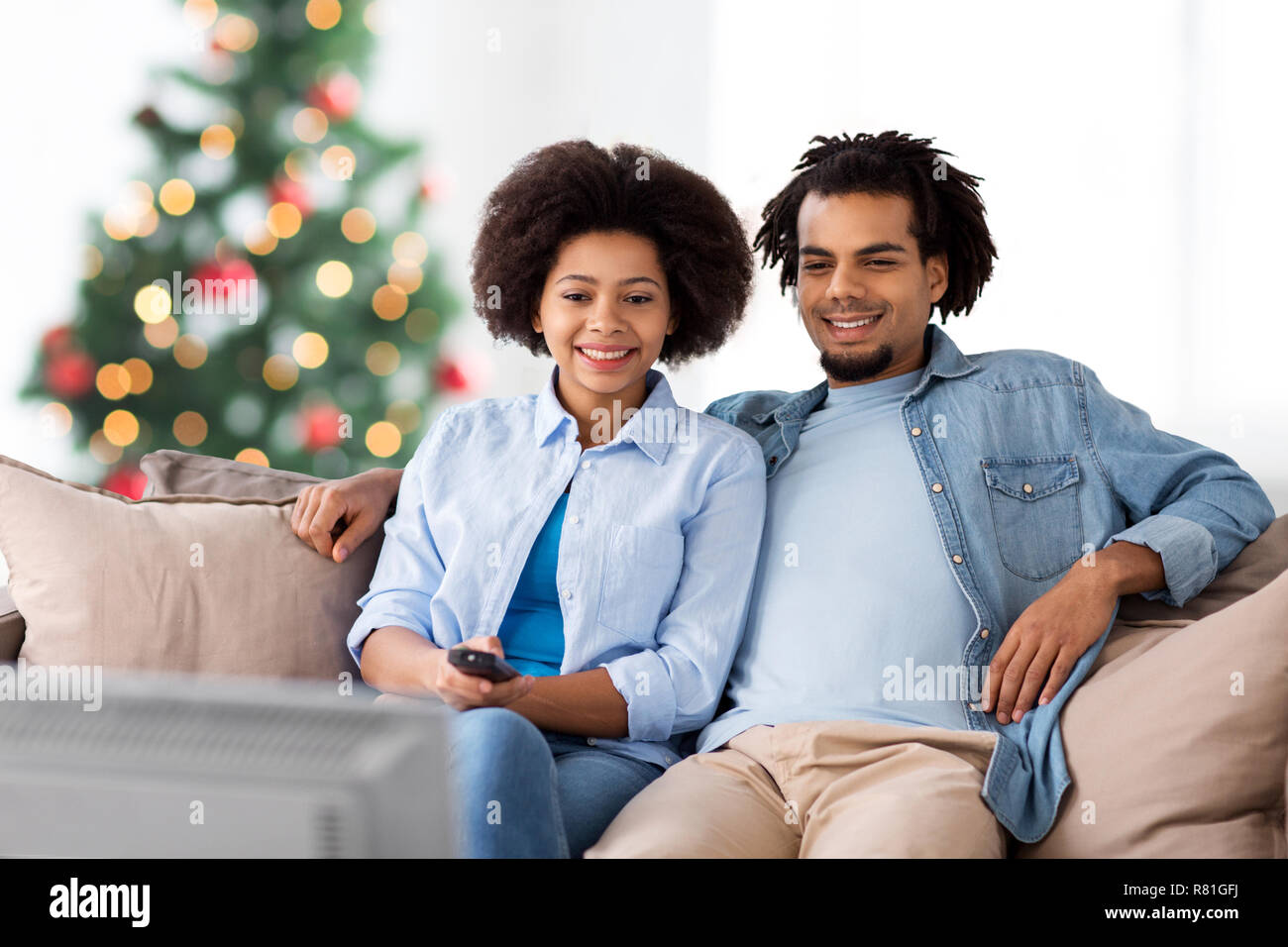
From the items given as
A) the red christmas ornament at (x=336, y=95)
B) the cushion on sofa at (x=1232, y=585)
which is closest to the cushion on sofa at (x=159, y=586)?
the cushion on sofa at (x=1232, y=585)

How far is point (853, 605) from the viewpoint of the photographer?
148 centimetres

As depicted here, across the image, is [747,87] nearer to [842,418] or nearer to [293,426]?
[293,426]

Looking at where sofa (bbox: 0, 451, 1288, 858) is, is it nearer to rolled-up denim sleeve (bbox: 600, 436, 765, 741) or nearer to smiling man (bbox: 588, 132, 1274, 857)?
smiling man (bbox: 588, 132, 1274, 857)

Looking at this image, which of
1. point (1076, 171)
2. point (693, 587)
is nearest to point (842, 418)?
point (693, 587)

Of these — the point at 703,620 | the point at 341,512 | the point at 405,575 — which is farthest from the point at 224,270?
the point at 703,620

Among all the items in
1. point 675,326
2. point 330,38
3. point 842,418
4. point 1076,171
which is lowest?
point 842,418

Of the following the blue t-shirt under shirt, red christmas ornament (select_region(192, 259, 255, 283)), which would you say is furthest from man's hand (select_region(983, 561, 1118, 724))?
red christmas ornament (select_region(192, 259, 255, 283))

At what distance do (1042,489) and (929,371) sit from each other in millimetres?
243

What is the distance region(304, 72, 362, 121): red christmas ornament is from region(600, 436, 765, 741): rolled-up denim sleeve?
5.65ft

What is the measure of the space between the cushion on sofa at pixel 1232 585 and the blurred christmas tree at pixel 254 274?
190 cm

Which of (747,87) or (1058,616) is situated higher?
(747,87)

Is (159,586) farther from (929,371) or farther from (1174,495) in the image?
(1174,495)
